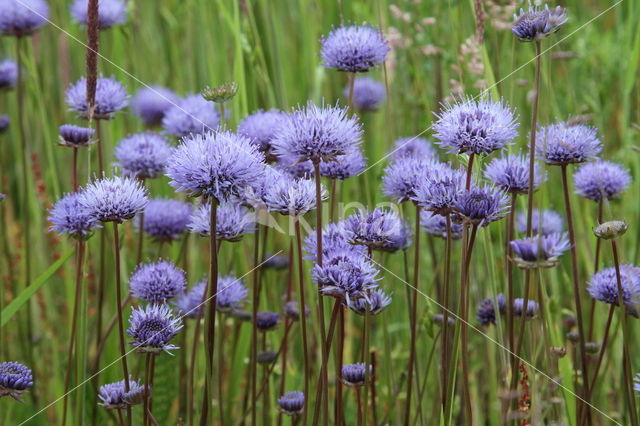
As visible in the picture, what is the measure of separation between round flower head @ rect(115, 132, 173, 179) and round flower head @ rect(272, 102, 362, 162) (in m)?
0.60

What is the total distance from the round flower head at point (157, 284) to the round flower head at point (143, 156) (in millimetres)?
371

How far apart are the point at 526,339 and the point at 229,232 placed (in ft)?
2.19

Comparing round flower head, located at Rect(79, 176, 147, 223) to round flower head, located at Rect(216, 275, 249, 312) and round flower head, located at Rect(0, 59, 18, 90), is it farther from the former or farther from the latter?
round flower head, located at Rect(0, 59, 18, 90)

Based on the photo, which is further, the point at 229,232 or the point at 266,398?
the point at 266,398

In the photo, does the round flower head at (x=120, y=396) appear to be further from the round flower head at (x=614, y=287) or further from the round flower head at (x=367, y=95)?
the round flower head at (x=367, y=95)

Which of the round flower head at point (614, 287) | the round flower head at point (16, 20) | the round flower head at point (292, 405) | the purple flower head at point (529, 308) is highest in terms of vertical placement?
the round flower head at point (16, 20)

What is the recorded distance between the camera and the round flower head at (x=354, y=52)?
5.65ft

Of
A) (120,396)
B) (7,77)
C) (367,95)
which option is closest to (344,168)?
(120,396)

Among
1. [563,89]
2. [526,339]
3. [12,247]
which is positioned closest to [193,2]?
[12,247]

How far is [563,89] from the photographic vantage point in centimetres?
291

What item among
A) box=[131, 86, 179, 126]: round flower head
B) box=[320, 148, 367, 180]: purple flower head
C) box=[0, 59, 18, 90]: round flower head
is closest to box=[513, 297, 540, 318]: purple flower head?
box=[320, 148, 367, 180]: purple flower head

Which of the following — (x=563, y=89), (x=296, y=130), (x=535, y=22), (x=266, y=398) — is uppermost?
(x=563, y=89)

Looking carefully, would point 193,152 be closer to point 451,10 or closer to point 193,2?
point 451,10

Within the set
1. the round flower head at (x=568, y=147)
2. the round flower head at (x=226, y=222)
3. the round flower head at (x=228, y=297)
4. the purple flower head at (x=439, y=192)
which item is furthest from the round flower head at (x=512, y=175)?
the round flower head at (x=228, y=297)
